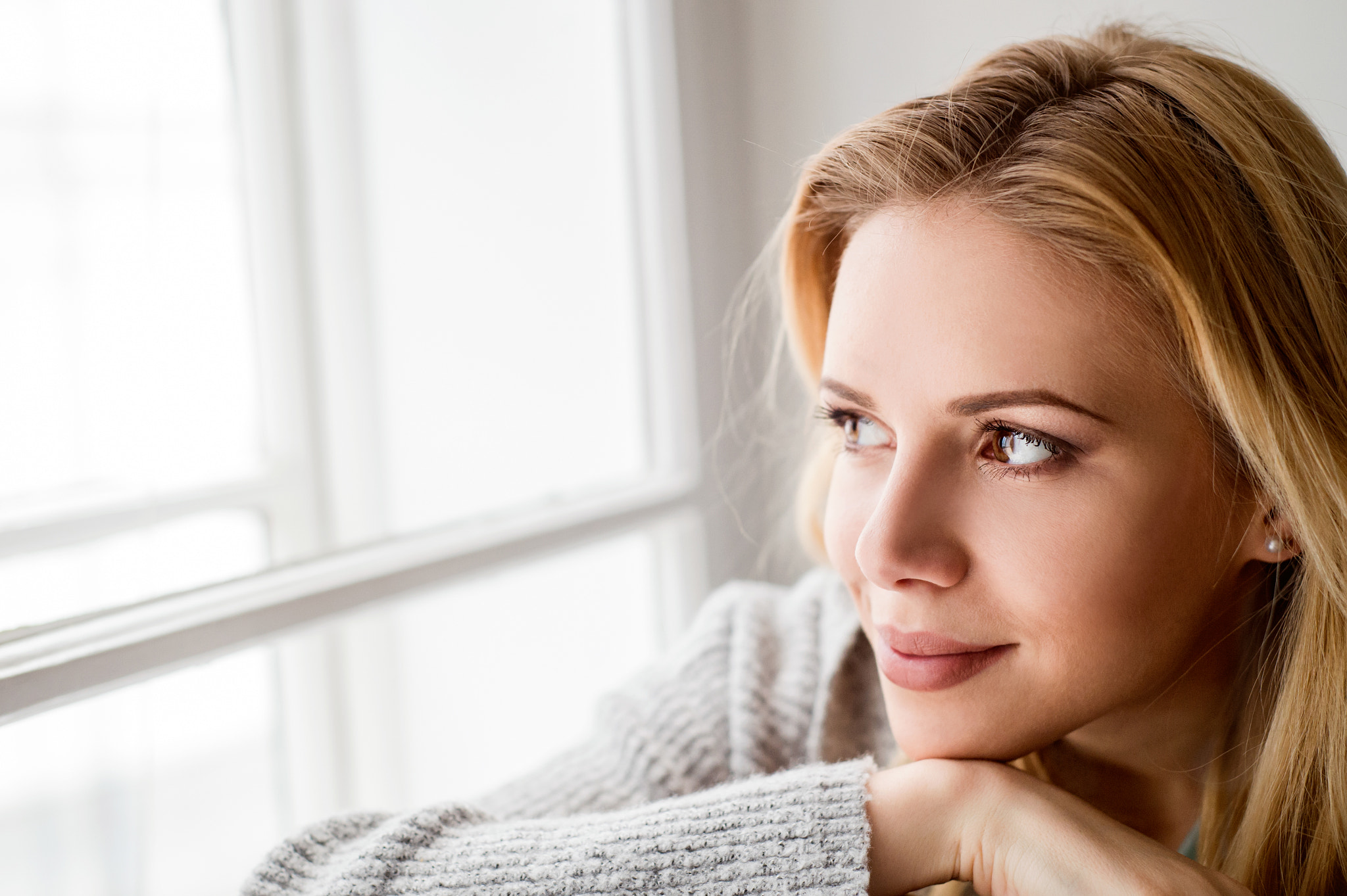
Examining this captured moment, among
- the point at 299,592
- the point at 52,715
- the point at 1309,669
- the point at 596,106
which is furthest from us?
the point at 596,106

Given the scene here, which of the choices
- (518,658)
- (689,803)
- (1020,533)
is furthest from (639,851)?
(518,658)

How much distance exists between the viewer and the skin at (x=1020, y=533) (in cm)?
80

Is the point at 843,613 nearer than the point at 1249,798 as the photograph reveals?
No

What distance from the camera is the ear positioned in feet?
2.88

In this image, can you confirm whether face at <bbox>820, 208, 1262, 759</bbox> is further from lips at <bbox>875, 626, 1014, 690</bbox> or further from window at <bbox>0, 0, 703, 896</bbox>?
window at <bbox>0, 0, 703, 896</bbox>

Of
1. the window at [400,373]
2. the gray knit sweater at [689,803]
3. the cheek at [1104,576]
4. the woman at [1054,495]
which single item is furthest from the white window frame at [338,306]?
the cheek at [1104,576]

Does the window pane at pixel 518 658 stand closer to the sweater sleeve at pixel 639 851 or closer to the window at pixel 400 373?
the window at pixel 400 373

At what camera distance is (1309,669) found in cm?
88

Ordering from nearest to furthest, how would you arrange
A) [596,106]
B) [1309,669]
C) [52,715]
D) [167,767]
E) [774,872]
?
[774,872] → [1309,669] → [52,715] → [167,767] → [596,106]

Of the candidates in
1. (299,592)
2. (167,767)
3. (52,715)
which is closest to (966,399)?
(299,592)

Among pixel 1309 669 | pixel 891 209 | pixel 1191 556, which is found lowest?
pixel 1309 669

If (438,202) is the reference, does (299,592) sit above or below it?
below

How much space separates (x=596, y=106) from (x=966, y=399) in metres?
1.22

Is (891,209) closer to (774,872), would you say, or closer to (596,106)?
(774,872)
